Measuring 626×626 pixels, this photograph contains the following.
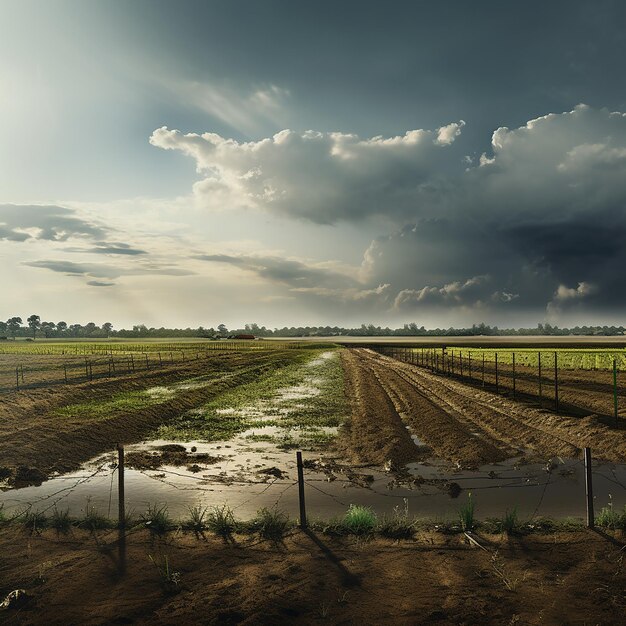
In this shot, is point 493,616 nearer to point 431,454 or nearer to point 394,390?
point 431,454

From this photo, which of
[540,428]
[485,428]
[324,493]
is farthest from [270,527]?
[540,428]

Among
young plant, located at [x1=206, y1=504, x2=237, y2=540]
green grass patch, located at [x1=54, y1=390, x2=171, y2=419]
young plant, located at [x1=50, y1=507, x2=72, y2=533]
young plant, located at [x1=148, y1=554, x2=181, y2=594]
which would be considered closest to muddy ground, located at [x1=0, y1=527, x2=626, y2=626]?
young plant, located at [x1=148, y1=554, x2=181, y2=594]

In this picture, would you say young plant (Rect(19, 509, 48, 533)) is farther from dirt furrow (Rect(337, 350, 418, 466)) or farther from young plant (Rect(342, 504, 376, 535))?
dirt furrow (Rect(337, 350, 418, 466))

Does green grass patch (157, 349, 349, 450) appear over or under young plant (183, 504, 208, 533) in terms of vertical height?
under

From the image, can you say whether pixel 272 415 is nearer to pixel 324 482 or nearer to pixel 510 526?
pixel 324 482

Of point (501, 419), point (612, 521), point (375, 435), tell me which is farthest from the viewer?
point (501, 419)

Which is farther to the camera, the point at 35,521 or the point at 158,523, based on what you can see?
the point at 35,521

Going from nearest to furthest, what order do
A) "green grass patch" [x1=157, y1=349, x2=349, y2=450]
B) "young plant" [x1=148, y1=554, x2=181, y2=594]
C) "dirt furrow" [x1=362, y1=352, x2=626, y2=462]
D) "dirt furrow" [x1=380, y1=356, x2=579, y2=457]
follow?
"young plant" [x1=148, y1=554, x2=181, y2=594] → "dirt furrow" [x1=362, y1=352, x2=626, y2=462] → "dirt furrow" [x1=380, y1=356, x2=579, y2=457] → "green grass patch" [x1=157, y1=349, x2=349, y2=450]
